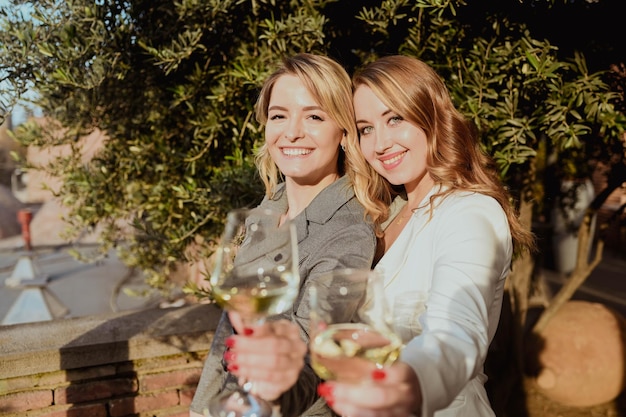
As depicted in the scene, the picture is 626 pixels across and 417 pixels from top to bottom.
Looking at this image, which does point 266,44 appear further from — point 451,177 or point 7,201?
point 7,201

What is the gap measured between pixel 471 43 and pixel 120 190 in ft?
8.53

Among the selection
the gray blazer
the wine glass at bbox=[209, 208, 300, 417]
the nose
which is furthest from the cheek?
the wine glass at bbox=[209, 208, 300, 417]

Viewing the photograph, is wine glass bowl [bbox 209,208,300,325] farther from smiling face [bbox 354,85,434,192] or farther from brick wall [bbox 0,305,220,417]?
brick wall [bbox 0,305,220,417]

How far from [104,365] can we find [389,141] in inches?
80.4

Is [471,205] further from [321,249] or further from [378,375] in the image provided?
[378,375]

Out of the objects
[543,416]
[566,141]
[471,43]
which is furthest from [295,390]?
[543,416]

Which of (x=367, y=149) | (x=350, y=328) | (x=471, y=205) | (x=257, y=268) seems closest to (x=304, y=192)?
(x=367, y=149)

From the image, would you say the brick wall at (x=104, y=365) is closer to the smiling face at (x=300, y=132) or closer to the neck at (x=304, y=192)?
the neck at (x=304, y=192)

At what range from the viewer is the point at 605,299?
7.44 metres

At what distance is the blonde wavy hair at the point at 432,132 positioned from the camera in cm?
192

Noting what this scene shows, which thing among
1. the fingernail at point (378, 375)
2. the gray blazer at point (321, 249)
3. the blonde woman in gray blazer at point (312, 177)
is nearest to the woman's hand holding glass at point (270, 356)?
the fingernail at point (378, 375)

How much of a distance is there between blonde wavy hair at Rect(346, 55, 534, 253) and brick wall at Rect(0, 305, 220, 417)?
1.62 metres

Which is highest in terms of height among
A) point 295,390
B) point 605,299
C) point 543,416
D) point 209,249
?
point 295,390

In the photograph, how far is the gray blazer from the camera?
1715 millimetres
